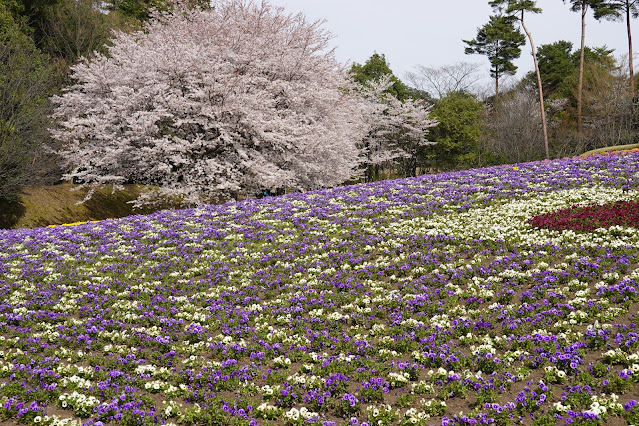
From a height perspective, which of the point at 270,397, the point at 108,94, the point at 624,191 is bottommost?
the point at 270,397

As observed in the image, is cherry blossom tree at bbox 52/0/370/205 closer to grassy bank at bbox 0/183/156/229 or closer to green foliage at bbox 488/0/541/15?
grassy bank at bbox 0/183/156/229

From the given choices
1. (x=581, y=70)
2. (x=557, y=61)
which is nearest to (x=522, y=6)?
(x=581, y=70)

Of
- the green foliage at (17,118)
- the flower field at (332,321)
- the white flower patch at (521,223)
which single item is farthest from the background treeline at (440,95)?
the white flower patch at (521,223)

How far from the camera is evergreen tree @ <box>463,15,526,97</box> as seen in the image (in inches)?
2518

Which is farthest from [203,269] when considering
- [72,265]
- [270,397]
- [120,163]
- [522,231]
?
[120,163]

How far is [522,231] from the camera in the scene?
14.0 meters

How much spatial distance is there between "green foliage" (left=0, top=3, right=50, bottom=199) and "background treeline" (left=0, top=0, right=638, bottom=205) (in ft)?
0.19

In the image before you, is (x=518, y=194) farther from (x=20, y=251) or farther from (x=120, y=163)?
(x=120, y=163)

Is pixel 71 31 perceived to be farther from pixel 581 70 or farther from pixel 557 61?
pixel 557 61

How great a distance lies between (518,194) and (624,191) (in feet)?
12.4

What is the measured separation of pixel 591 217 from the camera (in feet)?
45.6

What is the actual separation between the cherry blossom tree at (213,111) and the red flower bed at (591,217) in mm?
14089

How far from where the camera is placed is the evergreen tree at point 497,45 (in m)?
64.0

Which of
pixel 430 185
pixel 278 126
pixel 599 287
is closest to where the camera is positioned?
pixel 599 287
